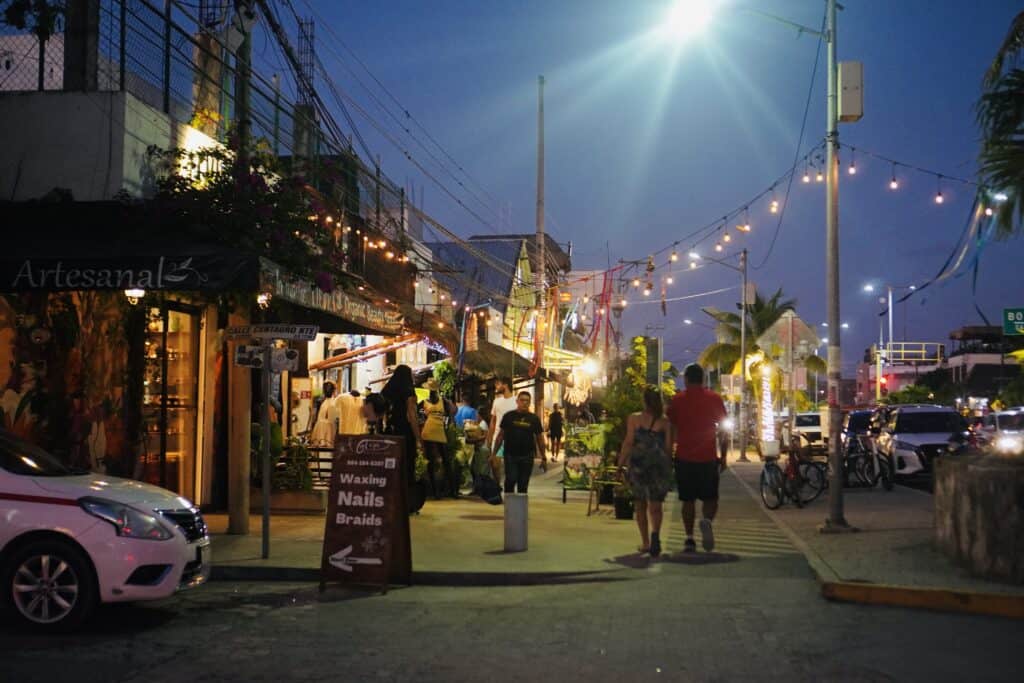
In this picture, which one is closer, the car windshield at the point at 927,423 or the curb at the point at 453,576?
the curb at the point at 453,576

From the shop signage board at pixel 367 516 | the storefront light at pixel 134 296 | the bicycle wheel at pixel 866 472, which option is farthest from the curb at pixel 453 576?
the bicycle wheel at pixel 866 472

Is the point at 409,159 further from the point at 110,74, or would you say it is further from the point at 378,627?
the point at 378,627

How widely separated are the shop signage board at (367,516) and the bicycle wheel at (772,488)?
379 inches

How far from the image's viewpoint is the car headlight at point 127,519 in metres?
7.98

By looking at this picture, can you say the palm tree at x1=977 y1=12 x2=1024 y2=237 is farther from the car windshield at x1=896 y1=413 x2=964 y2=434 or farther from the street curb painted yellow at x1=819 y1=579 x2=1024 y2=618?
the car windshield at x1=896 y1=413 x2=964 y2=434

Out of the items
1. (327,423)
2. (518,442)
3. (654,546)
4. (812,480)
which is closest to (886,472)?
(812,480)

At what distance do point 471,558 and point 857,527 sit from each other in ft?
18.6

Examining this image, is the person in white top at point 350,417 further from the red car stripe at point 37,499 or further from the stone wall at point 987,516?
the red car stripe at point 37,499

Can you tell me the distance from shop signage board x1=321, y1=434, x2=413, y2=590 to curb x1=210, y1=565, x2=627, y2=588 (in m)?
0.68

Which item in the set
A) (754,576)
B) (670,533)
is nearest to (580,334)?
(670,533)

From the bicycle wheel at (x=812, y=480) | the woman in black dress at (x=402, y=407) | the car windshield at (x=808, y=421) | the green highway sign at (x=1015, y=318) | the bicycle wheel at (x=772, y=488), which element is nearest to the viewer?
the woman in black dress at (x=402, y=407)

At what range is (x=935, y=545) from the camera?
1145 cm

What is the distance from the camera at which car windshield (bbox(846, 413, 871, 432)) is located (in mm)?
30013

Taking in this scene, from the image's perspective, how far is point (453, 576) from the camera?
1055 centimetres
